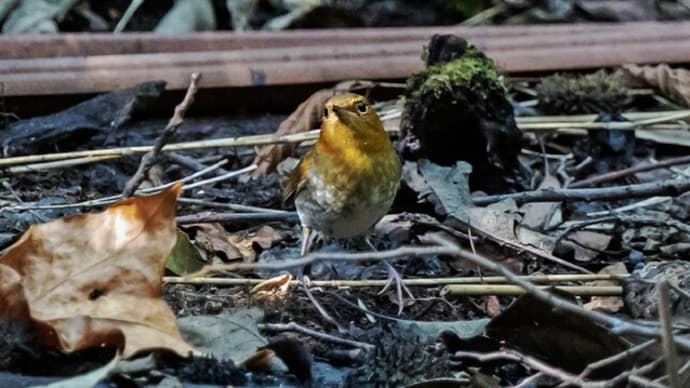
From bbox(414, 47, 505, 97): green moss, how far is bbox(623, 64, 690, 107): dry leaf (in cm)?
113

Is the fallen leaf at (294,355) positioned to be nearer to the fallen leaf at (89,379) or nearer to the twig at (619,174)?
the fallen leaf at (89,379)

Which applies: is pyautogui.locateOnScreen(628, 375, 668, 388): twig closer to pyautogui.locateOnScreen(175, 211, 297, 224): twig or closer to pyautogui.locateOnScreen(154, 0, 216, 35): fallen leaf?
pyautogui.locateOnScreen(175, 211, 297, 224): twig

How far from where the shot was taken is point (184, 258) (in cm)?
315

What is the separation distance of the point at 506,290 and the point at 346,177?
759mm

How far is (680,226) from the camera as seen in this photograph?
12.1ft

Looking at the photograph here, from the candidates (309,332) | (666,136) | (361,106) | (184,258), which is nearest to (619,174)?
(666,136)

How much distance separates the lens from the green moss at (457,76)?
3982 millimetres

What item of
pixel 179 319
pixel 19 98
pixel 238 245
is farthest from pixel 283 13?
pixel 179 319

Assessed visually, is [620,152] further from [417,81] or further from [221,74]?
[221,74]

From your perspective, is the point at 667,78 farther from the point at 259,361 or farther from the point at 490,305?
the point at 259,361

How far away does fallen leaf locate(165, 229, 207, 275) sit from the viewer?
3107mm

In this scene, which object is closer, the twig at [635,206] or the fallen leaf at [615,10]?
the twig at [635,206]

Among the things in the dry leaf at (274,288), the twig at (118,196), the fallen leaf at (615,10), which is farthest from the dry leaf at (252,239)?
the fallen leaf at (615,10)

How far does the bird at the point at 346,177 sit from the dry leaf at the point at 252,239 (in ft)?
0.40
